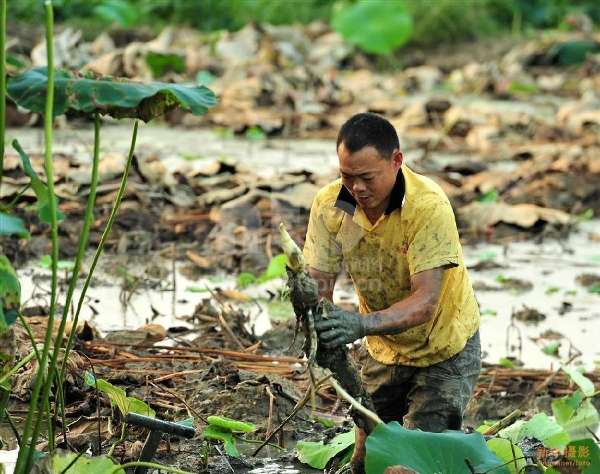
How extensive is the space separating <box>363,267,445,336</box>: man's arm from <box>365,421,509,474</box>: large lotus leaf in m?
0.36

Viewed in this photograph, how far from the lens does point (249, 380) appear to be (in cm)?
439

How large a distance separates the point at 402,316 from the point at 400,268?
0.32 meters

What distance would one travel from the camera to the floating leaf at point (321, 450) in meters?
3.83

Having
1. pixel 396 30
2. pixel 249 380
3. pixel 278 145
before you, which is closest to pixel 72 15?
pixel 396 30

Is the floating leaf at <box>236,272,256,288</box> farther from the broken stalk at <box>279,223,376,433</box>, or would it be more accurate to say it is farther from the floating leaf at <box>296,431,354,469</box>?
the broken stalk at <box>279,223,376,433</box>

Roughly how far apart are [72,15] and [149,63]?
506 centimetres

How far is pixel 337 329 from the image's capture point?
3.11m

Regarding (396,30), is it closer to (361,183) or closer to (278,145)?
(278,145)

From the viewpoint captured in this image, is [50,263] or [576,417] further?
[50,263]

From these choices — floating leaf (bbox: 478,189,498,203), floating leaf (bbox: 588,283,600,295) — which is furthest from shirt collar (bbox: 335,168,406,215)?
floating leaf (bbox: 478,189,498,203)

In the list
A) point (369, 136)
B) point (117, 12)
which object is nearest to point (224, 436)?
point (369, 136)

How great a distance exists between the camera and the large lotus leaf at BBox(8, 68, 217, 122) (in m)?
3.00

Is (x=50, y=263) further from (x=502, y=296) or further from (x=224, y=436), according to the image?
(x=224, y=436)

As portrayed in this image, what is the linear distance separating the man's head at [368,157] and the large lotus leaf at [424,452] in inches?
29.8
